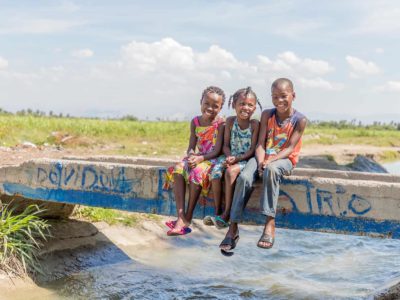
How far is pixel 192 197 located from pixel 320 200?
3.58 ft

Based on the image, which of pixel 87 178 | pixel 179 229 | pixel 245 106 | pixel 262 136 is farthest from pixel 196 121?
pixel 87 178

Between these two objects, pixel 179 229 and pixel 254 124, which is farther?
pixel 254 124

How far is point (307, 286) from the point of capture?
622 cm

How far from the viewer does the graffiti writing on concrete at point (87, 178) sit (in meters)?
5.28

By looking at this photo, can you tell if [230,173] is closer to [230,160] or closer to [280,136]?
[230,160]

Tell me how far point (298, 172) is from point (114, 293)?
232cm

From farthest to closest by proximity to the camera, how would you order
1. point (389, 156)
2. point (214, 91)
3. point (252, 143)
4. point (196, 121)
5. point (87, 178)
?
point (389, 156) → point (87, 178) → point (196, 121) → point (214, 91) → point (252, 143)

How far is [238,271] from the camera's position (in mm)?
6730

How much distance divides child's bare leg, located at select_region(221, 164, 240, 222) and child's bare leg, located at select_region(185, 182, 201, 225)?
330 mm

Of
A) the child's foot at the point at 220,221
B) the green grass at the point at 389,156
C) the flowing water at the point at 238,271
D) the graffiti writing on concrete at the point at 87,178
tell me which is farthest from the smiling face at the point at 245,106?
the green grass at the point at 389,156

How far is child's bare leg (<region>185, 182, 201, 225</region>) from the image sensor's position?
4.61 meters

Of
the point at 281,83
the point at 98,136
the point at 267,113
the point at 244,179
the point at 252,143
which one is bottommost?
the point at 98,136

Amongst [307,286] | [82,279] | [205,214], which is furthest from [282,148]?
[82,279]

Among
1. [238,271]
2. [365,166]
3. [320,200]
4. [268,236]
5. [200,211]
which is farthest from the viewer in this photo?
[365,166]
